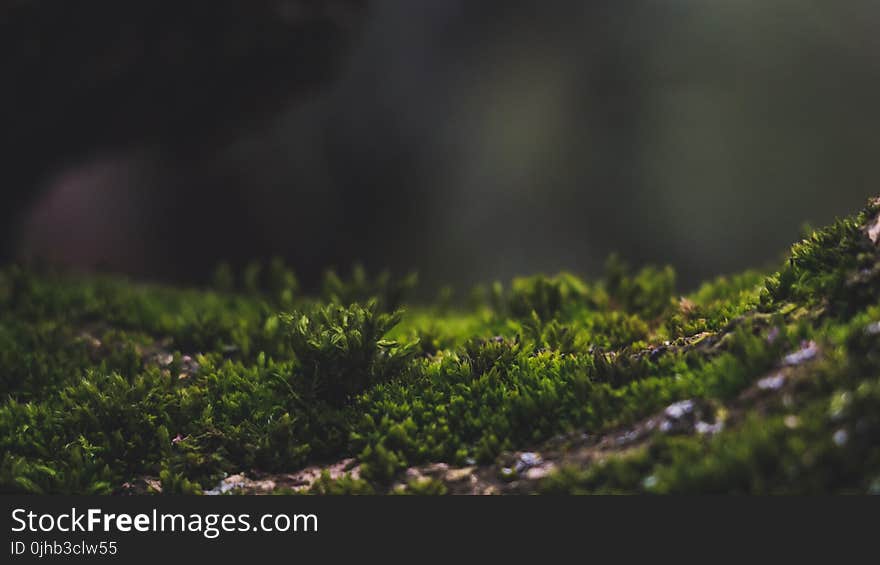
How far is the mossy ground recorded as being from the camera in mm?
3445

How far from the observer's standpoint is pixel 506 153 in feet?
34.6

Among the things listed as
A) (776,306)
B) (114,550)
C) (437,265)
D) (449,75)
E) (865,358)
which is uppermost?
(449,75)

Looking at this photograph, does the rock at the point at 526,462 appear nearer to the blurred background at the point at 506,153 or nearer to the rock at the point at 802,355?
the rock at the point at 802,355

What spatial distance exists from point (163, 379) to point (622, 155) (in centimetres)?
769

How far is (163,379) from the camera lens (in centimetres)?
542

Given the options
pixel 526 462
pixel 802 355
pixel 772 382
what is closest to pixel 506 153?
pixel 526 462

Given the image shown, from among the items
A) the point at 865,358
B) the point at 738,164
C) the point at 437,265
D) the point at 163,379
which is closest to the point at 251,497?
the point at 163,379

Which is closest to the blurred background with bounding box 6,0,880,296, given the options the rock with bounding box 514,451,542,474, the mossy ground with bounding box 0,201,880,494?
the mossy ground with bounding box 0,201,880,494

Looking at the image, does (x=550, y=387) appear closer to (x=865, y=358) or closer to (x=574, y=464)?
(x=574, y=464)

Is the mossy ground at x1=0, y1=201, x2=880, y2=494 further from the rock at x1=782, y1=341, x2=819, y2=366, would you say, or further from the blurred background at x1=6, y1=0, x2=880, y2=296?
the blurred background at x1=6, y1=0, x2=880, y2=296

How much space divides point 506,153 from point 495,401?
662cm

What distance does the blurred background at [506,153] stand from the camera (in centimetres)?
988

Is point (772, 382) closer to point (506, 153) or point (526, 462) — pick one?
point (526, 462)

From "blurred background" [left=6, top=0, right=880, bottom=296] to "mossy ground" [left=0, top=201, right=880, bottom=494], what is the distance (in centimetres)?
429
